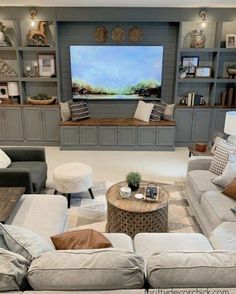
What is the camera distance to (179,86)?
622 centimetres

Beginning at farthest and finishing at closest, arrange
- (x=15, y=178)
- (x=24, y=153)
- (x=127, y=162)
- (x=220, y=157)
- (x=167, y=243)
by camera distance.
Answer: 1. (x=127, y=162)
2. (x=24, y=153)
3. (x=220, y=157)
4. (x=15, y=178)
5. (x=167, y=243)

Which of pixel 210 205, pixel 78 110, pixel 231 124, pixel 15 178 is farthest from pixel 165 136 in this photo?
pixel 15 178

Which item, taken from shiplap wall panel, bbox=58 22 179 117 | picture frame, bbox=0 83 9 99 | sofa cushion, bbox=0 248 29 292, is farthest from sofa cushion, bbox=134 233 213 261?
picture frame, bbox=0 83 9 99

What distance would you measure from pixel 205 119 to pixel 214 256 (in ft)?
15.5

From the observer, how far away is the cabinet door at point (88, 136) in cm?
587

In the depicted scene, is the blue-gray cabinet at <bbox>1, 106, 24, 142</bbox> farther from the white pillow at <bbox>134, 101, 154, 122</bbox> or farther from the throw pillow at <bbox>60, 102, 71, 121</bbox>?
the white pillow at <bbox>134, 101, 154, 122</bbox>

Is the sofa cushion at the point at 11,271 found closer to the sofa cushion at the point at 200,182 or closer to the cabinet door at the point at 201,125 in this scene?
the sofa cushion at the point at 200,182

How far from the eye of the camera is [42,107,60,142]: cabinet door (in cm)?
599

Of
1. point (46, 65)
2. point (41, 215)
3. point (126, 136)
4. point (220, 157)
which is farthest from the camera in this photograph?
point (46, 65)

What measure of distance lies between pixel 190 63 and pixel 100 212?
147 inches

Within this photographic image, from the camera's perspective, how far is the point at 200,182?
353 centimetres

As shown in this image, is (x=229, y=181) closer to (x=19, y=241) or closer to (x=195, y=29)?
(x=19, y=241)

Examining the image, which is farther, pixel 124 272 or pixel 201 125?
pixel 201 125

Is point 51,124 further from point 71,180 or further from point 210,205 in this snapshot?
point 210,205
